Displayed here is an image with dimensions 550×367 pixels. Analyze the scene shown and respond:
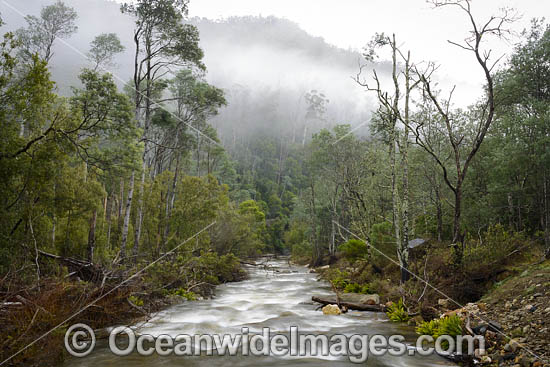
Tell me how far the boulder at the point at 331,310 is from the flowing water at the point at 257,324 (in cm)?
25

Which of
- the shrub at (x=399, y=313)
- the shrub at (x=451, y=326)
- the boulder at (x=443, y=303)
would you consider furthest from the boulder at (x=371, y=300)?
the shrub at (x=451, y=326)

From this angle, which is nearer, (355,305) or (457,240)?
(457,240)

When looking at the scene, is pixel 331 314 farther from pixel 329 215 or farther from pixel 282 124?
pixel 282 124

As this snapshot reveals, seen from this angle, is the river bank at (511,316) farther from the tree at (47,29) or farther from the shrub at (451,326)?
the tree at (47,29)

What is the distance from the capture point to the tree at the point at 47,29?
2573 centimetres

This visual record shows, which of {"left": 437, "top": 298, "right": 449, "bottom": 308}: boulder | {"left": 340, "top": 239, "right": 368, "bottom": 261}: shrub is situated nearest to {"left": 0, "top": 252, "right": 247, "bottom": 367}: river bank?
{"left": 437, "top": 298, "right": 449, "bottom": 308}: boulder

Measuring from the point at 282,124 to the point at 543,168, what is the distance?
107 m

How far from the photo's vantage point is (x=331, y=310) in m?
12.3

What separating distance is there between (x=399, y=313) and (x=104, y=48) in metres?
29.3

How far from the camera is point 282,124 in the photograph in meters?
120

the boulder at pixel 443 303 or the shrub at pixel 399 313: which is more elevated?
the boulder at pixel 443 303

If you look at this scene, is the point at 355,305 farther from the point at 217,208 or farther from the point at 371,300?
the point at 217,208

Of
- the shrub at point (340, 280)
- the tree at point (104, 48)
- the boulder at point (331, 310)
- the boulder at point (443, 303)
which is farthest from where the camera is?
the tree at point (104, 48)

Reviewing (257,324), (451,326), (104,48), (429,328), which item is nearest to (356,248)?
(257,324)
